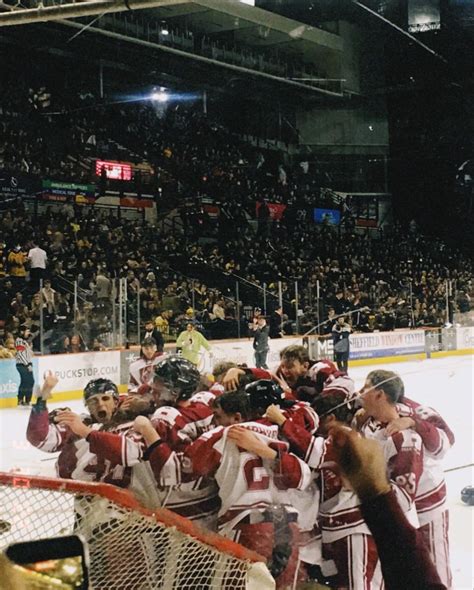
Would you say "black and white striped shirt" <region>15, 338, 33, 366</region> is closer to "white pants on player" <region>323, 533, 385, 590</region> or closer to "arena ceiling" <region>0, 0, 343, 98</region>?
"arena ceiling" <region>0, 0, 343, 98</region>

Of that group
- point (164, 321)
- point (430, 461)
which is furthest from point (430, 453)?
point (164, 321)

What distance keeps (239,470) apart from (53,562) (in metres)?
1.00

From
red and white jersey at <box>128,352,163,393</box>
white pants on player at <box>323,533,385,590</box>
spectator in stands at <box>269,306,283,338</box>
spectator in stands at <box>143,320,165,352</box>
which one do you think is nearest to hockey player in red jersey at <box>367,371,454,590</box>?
white pants on player at <box>323,533,385,590</box>

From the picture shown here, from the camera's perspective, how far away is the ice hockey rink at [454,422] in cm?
170

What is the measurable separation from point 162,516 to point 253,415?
19.4 inches

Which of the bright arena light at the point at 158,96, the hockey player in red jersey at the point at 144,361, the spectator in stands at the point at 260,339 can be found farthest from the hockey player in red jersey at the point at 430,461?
the bright arena light at the point at 158,96

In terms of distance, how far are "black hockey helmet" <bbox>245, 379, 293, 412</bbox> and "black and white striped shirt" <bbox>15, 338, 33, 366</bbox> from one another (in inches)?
116

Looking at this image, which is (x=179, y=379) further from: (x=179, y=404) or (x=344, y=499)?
(x=344, y=499)

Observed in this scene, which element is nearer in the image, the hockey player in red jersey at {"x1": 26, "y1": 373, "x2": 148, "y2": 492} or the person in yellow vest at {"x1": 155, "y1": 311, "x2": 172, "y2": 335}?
the hockey player in red jersey at {"x1": 26, "y1": 373, "x2": 148, "y2": 492}

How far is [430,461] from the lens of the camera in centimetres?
149

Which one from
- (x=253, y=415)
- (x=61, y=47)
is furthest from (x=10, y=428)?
(x=253, y=415)

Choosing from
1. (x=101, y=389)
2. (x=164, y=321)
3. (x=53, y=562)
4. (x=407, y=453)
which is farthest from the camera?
(x=164, y=321)

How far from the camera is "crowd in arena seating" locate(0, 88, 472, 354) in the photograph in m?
2.24

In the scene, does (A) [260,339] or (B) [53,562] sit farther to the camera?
(A) [260,339]
